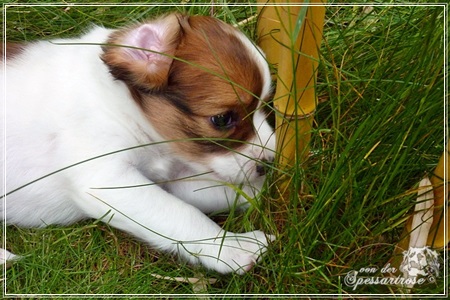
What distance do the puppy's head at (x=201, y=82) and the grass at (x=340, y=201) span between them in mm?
306

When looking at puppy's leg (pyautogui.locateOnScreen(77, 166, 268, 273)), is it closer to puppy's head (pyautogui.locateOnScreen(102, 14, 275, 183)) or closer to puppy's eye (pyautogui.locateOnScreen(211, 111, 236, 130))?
puppy's head (pyautogui.locateOnScreen(102, 14, 275, 183))

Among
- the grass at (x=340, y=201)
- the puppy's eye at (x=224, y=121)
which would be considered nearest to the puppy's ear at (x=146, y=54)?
the puppy's eye at (x=224, y=121)

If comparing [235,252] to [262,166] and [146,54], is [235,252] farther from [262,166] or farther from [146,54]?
[146,54]

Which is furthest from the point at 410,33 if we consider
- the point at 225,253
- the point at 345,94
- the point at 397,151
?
the point at 225,253

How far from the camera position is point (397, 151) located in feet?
9.30

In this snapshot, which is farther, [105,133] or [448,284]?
[105,133]

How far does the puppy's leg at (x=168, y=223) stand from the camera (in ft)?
10.3

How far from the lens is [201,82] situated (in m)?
2.95

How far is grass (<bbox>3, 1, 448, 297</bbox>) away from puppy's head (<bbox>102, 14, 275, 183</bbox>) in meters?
0.31

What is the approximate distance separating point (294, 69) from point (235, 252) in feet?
3.39

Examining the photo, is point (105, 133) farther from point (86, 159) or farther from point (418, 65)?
point (418, 65)

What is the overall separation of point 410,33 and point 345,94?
18.2 inches

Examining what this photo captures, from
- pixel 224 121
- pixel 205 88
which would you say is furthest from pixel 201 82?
pixel 224 121

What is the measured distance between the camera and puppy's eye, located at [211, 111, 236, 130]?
9.77 ft
